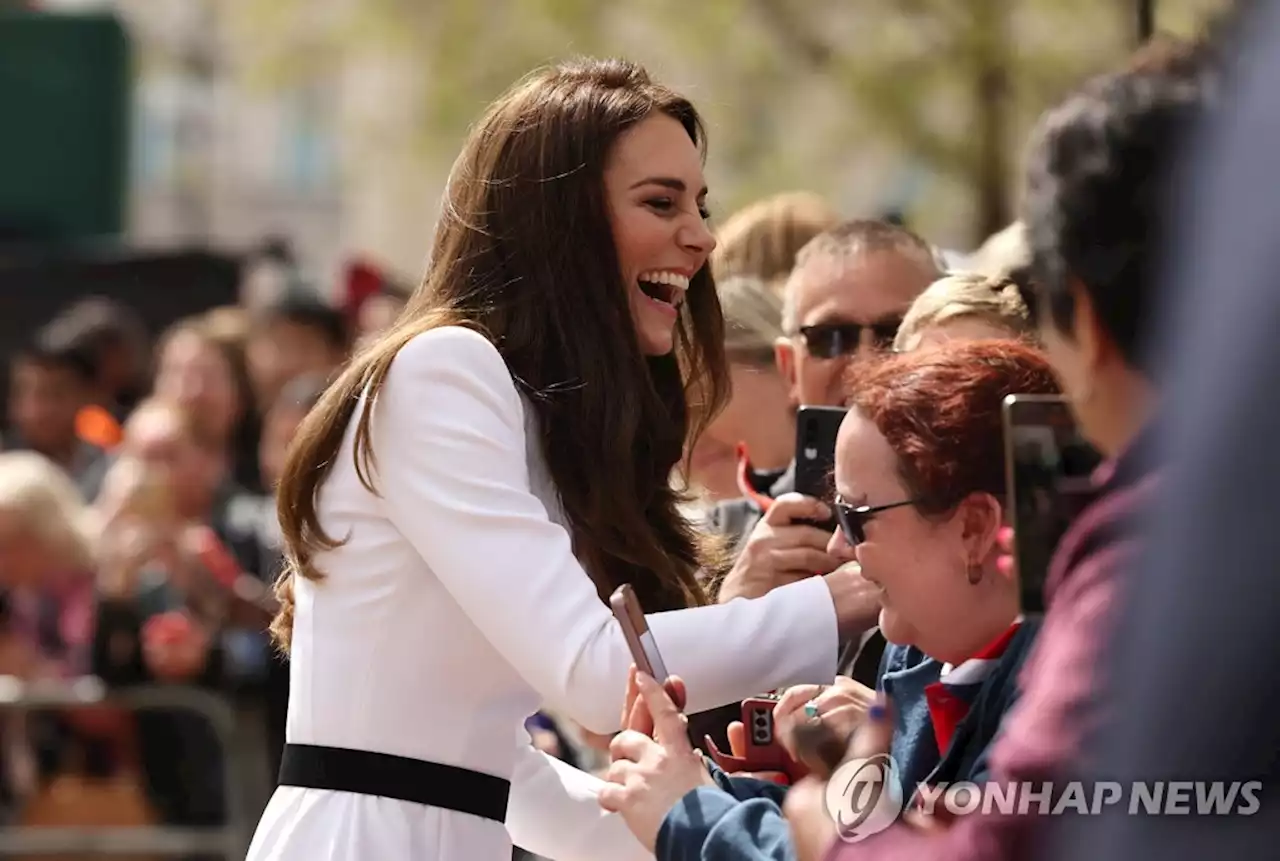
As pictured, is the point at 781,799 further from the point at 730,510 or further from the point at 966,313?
the point at 730,510

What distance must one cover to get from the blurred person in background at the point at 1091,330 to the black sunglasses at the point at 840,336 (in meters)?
1.91

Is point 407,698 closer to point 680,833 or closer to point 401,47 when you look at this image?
point 680,833

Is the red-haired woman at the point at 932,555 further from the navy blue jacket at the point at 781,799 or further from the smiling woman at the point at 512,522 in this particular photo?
the smiling woman at the point at 512,522

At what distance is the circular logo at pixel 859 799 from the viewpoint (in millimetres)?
2184

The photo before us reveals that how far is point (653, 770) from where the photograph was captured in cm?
235

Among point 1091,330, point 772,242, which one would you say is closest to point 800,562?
point 1091,330

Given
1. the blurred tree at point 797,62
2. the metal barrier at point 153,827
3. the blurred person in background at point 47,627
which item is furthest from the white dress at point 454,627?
the blurred tree at point 797,62

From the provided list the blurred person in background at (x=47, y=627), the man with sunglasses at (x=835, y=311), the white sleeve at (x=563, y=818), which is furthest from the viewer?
the blurred person in background at (x=47, y=627)

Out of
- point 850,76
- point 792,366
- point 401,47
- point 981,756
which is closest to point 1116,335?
point 981,756

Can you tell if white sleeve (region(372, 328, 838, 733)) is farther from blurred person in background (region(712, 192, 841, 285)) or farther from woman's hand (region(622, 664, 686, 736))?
blurred person in background (region(712, 192, 841, 285))

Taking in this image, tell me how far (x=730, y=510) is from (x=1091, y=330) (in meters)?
2.18

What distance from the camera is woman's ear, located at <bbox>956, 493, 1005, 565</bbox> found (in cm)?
244

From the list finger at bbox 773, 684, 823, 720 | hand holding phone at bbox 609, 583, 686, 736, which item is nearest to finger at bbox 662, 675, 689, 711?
hand holding phone at bbox 609, 583, 686, 736

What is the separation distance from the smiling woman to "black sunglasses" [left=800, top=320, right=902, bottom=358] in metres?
0.61
